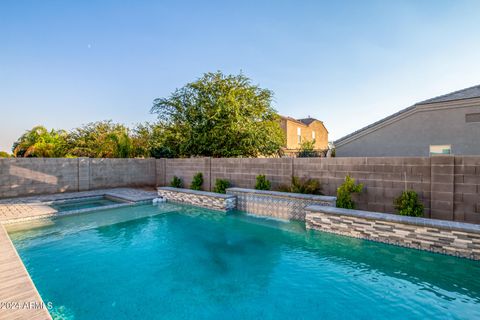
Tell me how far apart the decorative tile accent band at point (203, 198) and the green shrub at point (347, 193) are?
3.94 m

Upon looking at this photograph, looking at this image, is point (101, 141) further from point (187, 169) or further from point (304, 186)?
point (304, 186)

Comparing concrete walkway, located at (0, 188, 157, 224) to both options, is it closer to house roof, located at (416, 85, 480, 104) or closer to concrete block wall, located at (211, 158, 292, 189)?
concrete block wall, located at (211, 158, 292, 189)

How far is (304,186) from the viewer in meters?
8.48

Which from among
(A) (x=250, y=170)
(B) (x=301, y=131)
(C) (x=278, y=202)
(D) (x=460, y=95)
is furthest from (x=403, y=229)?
(B) (x=301, y=131)

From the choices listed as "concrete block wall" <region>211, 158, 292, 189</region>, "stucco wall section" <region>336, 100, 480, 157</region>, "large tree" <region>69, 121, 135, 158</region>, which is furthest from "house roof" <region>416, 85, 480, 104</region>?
"large tree" <region>69, 121, 135, 158</region>

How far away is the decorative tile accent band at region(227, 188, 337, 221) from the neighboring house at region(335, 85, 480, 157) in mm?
7779

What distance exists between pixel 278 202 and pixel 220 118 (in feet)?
22.0

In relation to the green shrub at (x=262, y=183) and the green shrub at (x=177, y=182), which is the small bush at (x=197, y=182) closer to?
the green shrub at (x=177, y=182)

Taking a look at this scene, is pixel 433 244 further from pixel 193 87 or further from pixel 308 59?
pixel 193 87

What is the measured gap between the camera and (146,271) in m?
4.60

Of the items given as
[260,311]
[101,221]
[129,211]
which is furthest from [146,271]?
[129,211]

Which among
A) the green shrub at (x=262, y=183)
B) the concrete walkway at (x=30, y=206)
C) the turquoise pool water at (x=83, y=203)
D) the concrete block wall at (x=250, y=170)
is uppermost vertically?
the concrete block wall at (x=250, y=170)

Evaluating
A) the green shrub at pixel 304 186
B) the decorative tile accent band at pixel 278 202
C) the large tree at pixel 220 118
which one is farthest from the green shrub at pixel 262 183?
the large tree at pixel 220 118

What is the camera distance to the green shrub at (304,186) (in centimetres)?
832
